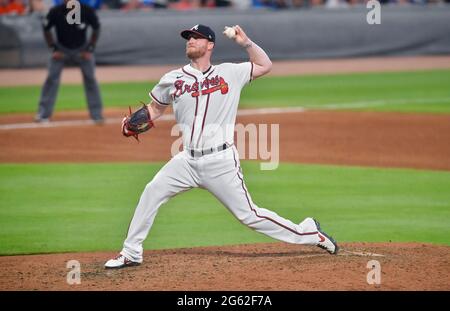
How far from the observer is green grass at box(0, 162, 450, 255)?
921 centimetres

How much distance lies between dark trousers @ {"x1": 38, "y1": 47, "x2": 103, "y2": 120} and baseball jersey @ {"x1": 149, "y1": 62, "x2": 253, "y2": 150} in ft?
28.8

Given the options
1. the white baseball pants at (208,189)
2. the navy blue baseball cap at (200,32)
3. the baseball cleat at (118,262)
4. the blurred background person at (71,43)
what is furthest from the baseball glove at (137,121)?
the blurred background person at (71,43)

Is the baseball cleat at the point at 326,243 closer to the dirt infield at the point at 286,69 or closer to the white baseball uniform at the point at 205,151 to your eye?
the white baseball uniform at the point at 205,151

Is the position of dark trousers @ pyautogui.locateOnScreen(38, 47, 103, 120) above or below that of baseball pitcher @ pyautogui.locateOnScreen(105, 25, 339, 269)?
above

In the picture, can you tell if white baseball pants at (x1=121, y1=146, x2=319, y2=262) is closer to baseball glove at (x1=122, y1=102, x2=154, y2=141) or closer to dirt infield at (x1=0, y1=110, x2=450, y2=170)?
baseball glove at (x1=122, y1=102, x2=154, y2=141)

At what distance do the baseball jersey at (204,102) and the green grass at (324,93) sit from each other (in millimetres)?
11770

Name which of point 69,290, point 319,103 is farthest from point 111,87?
point 69,290

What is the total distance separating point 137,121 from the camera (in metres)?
7.66

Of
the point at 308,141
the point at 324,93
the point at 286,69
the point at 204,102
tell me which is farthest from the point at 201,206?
the point at 286,69

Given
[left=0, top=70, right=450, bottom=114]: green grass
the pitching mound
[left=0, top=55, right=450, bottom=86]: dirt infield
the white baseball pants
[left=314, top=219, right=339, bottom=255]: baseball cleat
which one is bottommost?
the pitching mound

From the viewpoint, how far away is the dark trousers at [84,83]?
16094 millimetres

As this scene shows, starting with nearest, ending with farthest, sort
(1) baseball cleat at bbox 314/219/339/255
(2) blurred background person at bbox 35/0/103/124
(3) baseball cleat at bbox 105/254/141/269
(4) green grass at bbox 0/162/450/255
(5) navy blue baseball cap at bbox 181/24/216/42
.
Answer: (5) navy blue baseball cap at bbox 181/24/216/42 → (3) baseball cleat at bbox 105/254/141/269 → (1) baseball cleat at bbox 314/219/339/255 → (4) green grass at bbox 0/162/450/255 → (2) blurred background person at bbox 35/0/103/124

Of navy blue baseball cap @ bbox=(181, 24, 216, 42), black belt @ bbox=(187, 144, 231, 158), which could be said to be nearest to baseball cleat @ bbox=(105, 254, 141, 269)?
black belt @ bbox=(187, 144, 231, 158)
